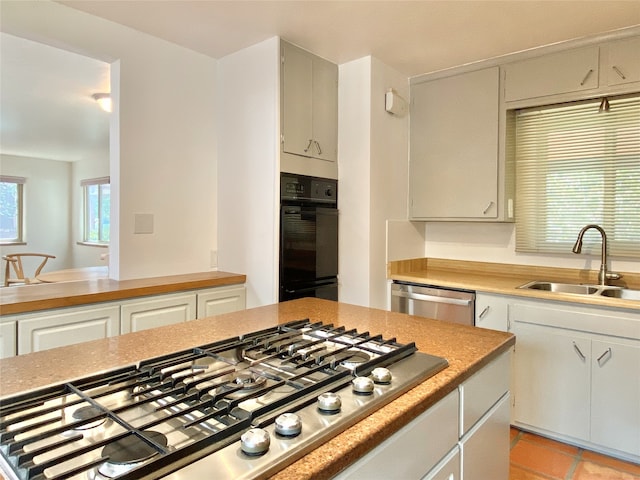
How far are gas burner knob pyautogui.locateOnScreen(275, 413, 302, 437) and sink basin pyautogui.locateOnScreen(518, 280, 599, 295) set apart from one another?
223 cm

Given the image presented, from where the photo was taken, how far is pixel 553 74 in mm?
2568

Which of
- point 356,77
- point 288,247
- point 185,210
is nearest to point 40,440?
point 288,247

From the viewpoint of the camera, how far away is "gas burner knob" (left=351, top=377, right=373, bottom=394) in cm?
87

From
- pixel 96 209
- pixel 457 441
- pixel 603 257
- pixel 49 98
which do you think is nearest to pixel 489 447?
pixel 457 441

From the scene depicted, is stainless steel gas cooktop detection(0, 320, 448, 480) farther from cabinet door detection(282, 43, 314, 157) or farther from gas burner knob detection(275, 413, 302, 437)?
cabinet door detection(282, 43, 314, 157)

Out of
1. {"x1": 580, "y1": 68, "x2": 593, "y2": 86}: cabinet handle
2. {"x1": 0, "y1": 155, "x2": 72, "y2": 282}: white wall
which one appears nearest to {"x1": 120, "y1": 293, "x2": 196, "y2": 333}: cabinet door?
{"x1": 580, "y1": 68, "x2": 593, "y2": 86}: cabinet handle

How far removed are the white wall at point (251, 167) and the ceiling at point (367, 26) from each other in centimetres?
17

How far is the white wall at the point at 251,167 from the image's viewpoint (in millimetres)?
2553

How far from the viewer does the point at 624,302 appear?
2051 millimetres

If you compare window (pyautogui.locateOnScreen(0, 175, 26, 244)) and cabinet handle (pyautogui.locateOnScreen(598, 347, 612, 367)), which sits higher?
window (pyautogui.locateOnScreen(0, 175, 26, 244))

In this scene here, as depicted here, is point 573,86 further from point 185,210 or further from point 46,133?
point 46,133

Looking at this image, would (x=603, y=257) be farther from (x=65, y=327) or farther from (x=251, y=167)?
(x=65, y=327)

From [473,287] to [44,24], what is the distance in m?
2.76

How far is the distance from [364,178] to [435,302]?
3.12 ft
